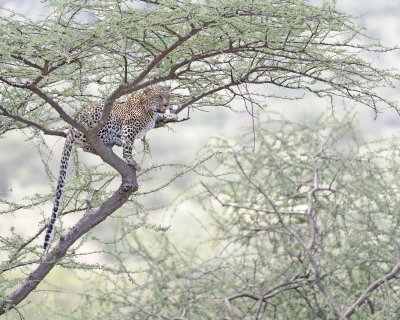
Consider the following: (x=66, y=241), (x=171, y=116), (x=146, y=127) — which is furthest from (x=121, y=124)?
(x=66, y=241)

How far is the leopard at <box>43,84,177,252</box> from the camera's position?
17.0 ft

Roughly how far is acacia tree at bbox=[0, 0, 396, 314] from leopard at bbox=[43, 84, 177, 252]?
0.12m

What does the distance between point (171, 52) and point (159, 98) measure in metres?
0.95

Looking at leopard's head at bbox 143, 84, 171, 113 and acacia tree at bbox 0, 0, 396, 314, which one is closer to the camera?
acacia tree at bbox 0, 0, 396, 314

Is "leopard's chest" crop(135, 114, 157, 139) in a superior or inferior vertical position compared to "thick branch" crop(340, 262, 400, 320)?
superior

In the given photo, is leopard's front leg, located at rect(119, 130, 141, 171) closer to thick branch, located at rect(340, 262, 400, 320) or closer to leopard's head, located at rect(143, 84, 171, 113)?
leopard's head, located at rect(143, 84, 171, 113)

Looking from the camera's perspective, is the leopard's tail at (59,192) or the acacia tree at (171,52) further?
the leopard's tail at (59,192)

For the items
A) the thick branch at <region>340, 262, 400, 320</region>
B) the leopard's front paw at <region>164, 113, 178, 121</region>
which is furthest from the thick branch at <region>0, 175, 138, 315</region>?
the thick branch at <region>340, 262, 400, 320</region>

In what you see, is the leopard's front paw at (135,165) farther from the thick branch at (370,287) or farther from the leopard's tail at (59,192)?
Answer: the thick branch at (370,287)

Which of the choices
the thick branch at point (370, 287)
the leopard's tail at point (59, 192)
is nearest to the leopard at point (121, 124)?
the leopard's tail at point (59, 192)

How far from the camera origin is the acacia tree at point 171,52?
4066 millimetres

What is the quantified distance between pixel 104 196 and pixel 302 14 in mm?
2298

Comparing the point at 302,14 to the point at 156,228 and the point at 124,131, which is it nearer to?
the point at 124,131

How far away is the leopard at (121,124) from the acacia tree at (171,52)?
116mm
